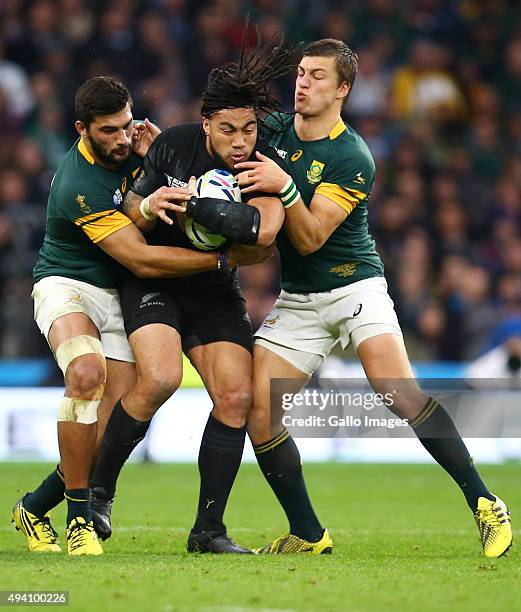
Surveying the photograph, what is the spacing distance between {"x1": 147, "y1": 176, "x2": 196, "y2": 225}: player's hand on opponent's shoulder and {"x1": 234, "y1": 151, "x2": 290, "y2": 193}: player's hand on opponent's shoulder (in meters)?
0.27

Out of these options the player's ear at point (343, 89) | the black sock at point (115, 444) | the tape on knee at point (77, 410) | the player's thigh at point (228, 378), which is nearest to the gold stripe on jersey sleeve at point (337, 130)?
the player's ear at point (343, 89)

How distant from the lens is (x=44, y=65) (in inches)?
616

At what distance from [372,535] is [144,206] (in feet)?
8.57

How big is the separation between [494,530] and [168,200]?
92.7 inches

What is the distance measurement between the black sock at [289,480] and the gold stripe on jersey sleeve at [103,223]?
1376mm

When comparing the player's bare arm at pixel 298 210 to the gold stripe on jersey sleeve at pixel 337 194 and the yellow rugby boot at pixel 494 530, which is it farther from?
the yellow rugby boot at pixel 494 530

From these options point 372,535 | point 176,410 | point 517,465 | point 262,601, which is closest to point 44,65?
point 176,410

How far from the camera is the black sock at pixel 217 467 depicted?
6.71 metres

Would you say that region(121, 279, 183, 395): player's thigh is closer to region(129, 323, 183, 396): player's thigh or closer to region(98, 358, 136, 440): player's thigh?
region(129, 323, 183, 396): player's thigh

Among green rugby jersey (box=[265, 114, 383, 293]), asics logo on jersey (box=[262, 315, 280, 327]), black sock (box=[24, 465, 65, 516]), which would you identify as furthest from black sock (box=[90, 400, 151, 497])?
→ green rugby jersey (box=[265, 114, 383, 293])

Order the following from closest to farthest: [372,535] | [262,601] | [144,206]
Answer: [262,601], [144,206], [372,535]

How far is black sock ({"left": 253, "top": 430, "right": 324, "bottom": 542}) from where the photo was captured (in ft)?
22.6

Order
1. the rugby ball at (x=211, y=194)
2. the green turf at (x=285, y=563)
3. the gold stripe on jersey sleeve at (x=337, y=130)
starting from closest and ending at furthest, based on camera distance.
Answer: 1. the green turf at (x=285, y=563)
2. the rugby ball at (x=211, y=194)
3. the gold stripe on jersey sleeve at (x=337, y=130)

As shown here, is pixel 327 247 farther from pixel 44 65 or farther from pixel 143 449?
pixel 44 65
